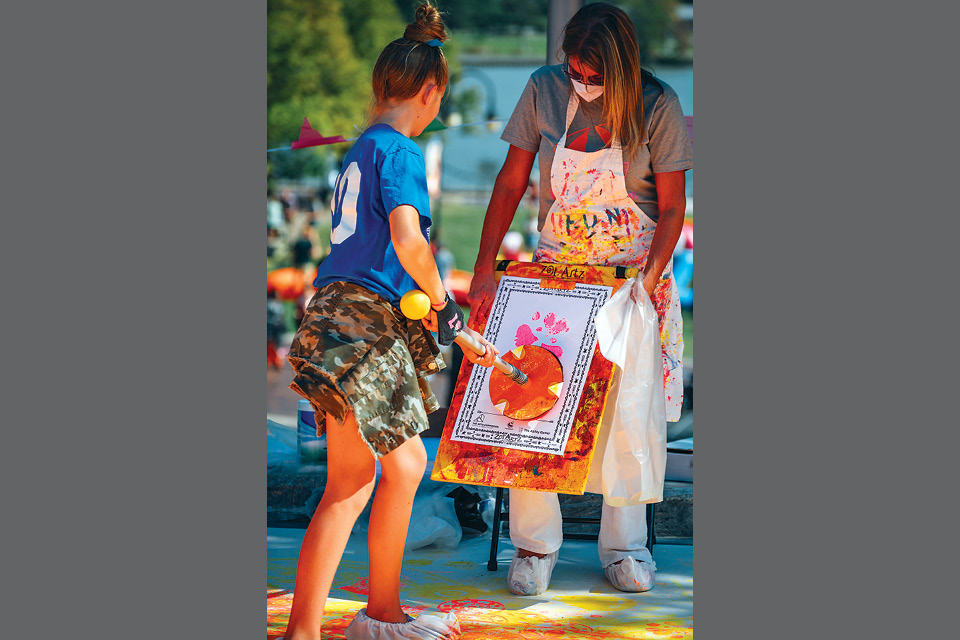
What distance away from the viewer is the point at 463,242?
12180 mm

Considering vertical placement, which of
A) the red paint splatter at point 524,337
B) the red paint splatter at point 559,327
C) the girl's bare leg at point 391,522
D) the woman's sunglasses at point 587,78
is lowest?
the girl's bare leg at point 391,522

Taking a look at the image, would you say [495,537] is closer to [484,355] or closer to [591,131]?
[484,355]

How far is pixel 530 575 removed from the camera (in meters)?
3.33

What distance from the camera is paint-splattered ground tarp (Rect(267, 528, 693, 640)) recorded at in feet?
9.98

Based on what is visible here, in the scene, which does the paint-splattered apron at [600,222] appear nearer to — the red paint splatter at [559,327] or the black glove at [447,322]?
the red paint splatter at [559,327]

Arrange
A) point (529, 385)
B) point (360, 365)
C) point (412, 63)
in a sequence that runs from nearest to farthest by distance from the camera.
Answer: point (360, 365) < point (412, 63) < point (529, 385)

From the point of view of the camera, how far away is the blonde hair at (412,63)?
9.14ft

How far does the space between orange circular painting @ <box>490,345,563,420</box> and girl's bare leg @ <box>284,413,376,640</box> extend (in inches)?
23.9

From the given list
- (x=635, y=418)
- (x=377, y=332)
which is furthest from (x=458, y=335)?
(x=635, y=418)

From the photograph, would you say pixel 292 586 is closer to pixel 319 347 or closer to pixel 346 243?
pixel 319 347

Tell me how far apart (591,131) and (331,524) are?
1515 mm

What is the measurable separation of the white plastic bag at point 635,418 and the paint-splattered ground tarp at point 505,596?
14.4 inches

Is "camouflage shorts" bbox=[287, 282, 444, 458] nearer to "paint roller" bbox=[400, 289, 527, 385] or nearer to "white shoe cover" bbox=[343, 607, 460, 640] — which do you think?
"paint roller" bbox=[400, 289, 527, 385]

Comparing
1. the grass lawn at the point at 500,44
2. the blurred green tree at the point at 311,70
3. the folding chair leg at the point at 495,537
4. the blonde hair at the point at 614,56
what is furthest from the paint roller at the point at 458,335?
the grass lawn at the point at 500,44
